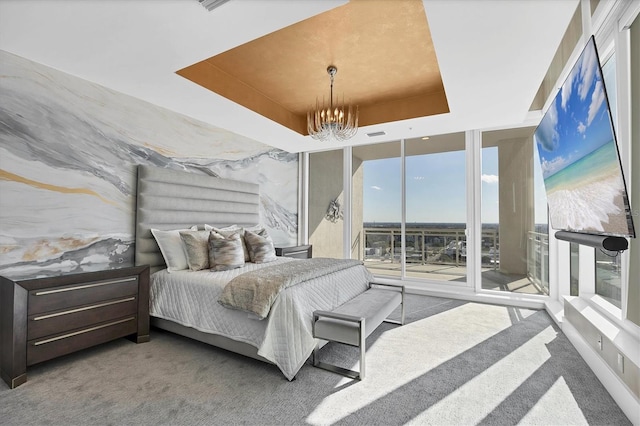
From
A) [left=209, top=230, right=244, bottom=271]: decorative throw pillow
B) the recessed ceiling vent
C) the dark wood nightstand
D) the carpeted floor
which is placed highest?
the recessed ceiling vent

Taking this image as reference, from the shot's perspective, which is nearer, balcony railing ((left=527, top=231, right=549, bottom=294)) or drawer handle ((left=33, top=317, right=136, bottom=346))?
drawer handle ((left=33, top=317, right=136, bottom=346))

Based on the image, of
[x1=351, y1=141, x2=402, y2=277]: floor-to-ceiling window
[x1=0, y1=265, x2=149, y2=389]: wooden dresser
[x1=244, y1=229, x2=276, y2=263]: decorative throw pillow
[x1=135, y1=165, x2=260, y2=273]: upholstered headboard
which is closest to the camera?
[x1=0, y1=265, x2=149, y2=389]: wooden dresser

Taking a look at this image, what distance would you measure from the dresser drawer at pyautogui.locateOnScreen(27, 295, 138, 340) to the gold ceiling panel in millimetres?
2168

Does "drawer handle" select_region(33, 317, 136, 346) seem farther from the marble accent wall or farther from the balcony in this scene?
the balcony

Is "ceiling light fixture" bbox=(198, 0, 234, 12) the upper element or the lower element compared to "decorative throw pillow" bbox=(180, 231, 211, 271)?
upper

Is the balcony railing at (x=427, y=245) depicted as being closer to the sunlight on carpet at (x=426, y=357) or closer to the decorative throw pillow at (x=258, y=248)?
the sunlight on carpet at (x=426, y=357)

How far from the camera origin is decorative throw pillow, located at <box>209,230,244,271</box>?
10.3 feet

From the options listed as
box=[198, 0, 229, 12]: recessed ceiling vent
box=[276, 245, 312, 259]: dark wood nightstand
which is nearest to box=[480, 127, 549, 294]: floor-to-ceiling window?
box=[276, 245, 312, 259]: dark wood nightstand

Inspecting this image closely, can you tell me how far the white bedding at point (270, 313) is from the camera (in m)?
2.19

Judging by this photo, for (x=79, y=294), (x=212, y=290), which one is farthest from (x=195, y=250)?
(x=79, y=294)

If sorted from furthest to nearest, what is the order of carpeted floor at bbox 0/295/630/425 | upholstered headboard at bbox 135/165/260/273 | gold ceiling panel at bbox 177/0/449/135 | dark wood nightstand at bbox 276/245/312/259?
dark wood nightstand at bbox 276/245/312/259, upholstered headboard at bbox 135/165/260/273, gold ceiling panel at bbox 177/0/449/135, carpeted floor at bbox 0/295/630/425

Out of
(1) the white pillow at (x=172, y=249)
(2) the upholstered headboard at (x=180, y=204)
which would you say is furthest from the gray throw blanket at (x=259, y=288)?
(2) the upholstered headboard at (x=180, y=204)

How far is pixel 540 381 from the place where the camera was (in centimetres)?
217

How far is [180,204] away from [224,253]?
96 centimetres
